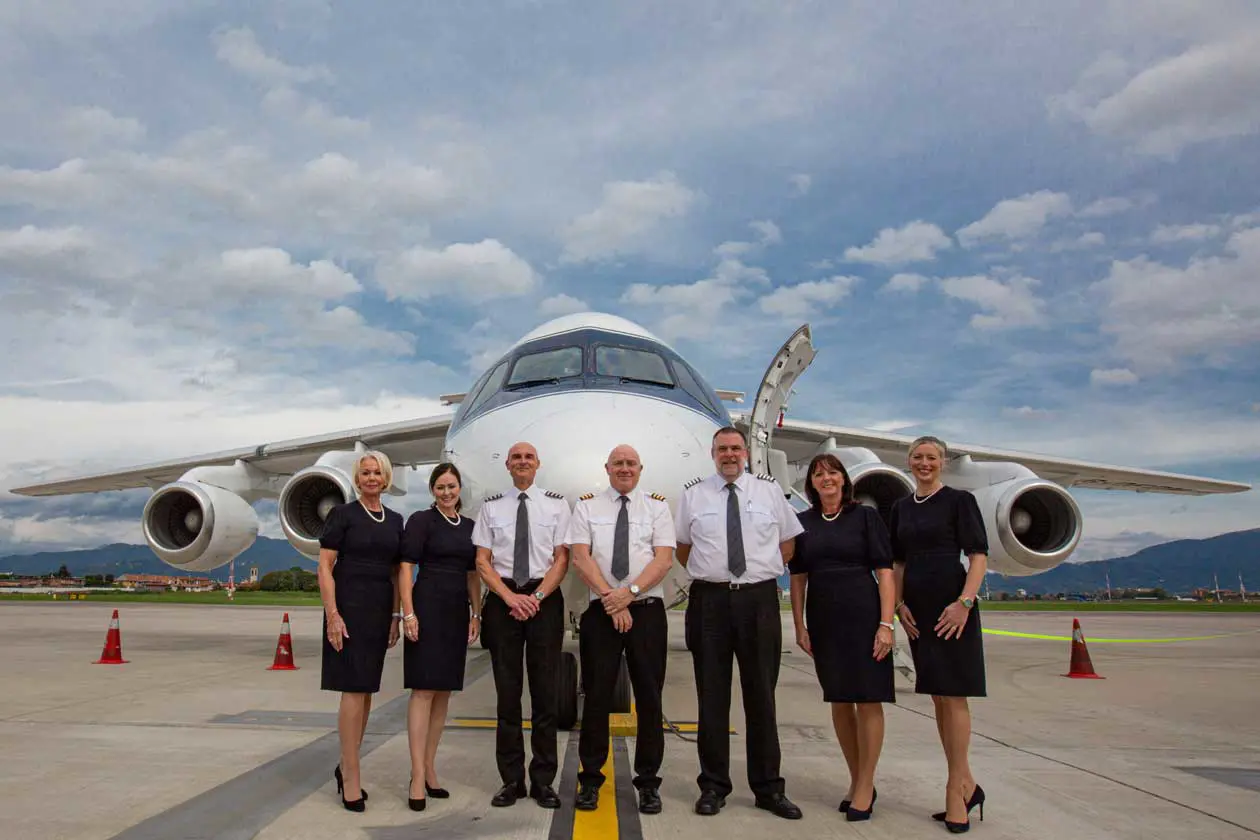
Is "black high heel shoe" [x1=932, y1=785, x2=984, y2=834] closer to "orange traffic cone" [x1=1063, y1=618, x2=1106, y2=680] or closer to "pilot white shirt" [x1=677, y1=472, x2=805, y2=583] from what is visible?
"pilot white shirt" [x1=677, y1=472, x2=805, y2=583]

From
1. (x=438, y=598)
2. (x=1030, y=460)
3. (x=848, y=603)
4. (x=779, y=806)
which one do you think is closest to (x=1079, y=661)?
(x=1030, y=460)

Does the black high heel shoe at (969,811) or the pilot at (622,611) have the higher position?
the pilot at (622,611)

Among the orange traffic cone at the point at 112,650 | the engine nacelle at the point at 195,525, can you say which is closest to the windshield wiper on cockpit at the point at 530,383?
the engine nacelle at the point at 195,525

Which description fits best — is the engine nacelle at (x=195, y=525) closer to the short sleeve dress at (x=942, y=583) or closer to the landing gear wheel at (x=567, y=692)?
the landing gear wheel at (x=567, y=692)

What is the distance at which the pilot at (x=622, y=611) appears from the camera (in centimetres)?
427

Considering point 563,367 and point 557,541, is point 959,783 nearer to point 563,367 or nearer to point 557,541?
point 557,541

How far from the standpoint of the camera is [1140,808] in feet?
14.0

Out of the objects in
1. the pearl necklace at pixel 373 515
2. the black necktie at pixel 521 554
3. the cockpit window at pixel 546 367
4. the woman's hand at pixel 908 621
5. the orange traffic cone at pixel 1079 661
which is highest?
the cockpit window at pixel 546 367

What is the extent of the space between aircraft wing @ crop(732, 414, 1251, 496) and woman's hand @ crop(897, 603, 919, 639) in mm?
6548

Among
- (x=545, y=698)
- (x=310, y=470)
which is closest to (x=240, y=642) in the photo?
(x=310, y=470)

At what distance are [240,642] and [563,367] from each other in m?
10.7

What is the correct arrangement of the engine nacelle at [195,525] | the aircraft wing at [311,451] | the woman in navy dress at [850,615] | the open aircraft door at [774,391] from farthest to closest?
the aircraft wing at [311,451] < the engine nacelle at [195,525] < the open aircraft door at [774,391] < the woman in navy dress at [850,615]

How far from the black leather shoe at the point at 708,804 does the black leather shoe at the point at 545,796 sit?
27.6 inches

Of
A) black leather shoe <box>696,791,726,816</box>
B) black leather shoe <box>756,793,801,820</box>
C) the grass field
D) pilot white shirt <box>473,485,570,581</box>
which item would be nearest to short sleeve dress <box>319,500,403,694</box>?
pilot white shirt <box>473,485,570,581</box>
